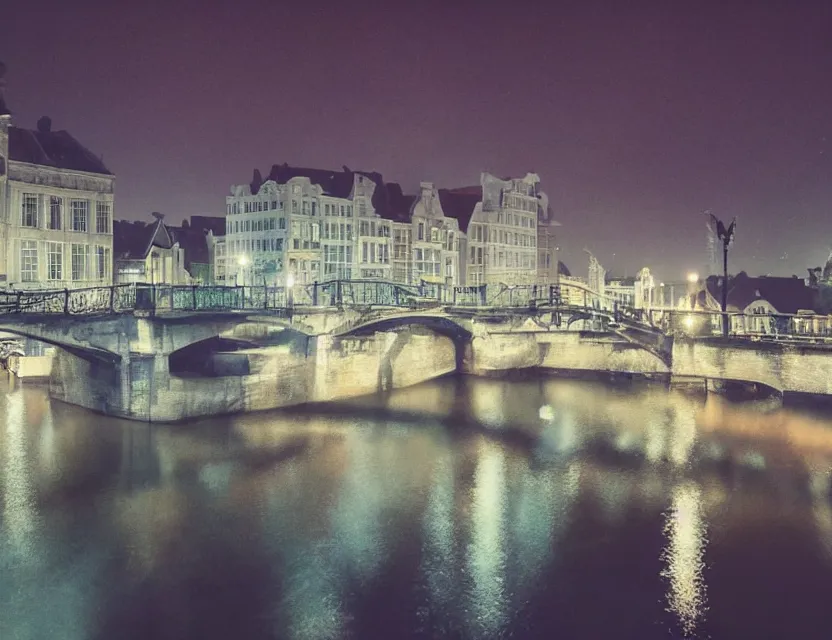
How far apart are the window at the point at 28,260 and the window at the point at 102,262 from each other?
14.8 ft

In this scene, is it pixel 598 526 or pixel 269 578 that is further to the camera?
pixel 598 526

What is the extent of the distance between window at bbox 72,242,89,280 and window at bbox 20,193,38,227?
3.30m

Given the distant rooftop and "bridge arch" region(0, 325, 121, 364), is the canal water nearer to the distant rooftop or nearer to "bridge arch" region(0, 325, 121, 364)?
"bridge arch" region(0, 325, 121, 364)

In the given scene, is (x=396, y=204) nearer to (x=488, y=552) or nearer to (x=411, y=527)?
(x=411, y=527)

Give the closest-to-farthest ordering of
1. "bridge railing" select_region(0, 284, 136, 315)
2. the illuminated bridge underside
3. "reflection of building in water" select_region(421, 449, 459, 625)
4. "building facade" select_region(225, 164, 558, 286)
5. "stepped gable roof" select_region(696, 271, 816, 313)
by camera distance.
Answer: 1. "reflection of building in water" select_region(421, 449, 459, 625)
2. "bridge railing" select_region(0, 284, 136, 315)
3. the illuminated bridge underside
4. "building facade" select_region(225, 164, 558, 286)
5. "stepped gable roof" select_region(696, 271, 816, 313)

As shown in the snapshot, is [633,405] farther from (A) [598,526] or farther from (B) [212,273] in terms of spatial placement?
(B) [212,273]

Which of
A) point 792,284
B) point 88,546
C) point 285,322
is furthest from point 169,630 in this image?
point 792,284

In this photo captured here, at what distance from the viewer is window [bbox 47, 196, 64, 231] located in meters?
52.7

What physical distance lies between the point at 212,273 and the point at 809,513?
69.0 meters

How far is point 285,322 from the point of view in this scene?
4531cm

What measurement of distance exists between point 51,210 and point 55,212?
1.15 ft

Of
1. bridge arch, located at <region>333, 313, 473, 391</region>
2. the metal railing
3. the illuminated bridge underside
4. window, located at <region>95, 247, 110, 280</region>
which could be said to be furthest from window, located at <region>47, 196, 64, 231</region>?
bridge arch, located at <region>333, 313, 473, 391</region>

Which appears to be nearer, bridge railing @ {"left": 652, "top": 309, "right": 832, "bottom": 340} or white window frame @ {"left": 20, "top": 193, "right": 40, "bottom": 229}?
bridge railing @ {"left": 652, "top": 309, "right": 832, "bottom": 340}

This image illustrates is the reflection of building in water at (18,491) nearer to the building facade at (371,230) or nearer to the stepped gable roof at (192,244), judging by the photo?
the building facade at (371,230)
